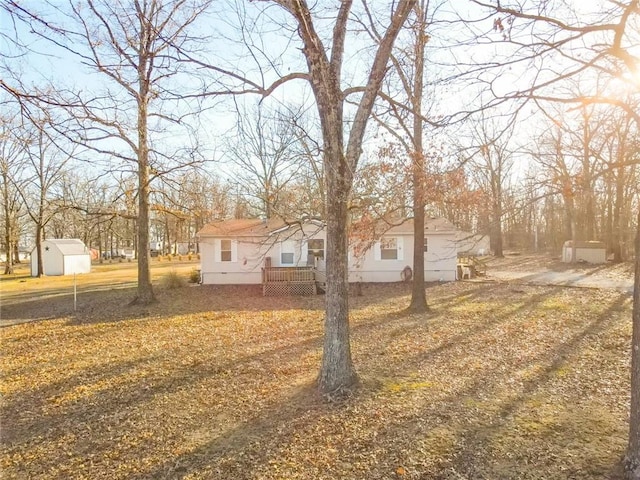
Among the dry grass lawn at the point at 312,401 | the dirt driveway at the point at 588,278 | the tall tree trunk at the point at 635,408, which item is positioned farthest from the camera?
the dirt driveway at the point at 588,278

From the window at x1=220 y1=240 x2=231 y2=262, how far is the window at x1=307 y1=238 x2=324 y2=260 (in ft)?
11.8

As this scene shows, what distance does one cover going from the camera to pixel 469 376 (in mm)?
5750

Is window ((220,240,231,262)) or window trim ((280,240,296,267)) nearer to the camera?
window trim ((280,240,296,267))

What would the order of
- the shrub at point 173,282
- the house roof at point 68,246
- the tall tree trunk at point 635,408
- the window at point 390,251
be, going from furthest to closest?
the house roof at point 68,246 → the window at point 390,251 → the shrub at point 173,282 → the tall tree trunk at point 635,408

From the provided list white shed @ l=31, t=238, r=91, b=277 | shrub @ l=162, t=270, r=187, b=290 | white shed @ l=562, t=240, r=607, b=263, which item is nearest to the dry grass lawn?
shrub @ l=162, t=270, r=187, b=290

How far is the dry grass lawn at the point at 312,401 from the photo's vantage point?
356 centimetres

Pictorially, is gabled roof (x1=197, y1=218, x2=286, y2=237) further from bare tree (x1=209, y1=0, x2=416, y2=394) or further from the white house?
bare tree (x1=209, y1=0, x2=416, y2=394)

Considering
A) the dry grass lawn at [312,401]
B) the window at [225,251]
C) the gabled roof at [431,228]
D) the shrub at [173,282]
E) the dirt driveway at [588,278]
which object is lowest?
the dry grass lawn at [312,401]

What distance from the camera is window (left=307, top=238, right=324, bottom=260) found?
18.4m

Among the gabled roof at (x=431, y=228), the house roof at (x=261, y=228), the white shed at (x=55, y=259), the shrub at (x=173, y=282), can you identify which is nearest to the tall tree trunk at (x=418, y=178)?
the house roof at (x=261, y=228)

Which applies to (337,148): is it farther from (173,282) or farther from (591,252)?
(591,252)

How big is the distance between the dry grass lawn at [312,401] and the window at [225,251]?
8.56m

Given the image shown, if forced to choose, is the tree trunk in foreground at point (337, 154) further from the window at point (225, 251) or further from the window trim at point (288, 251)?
the window at point (225, 251)

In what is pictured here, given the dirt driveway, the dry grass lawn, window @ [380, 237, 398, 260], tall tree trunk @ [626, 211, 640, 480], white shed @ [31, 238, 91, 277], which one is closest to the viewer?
tall tree trunk @ [626, 211, 640, 480]
